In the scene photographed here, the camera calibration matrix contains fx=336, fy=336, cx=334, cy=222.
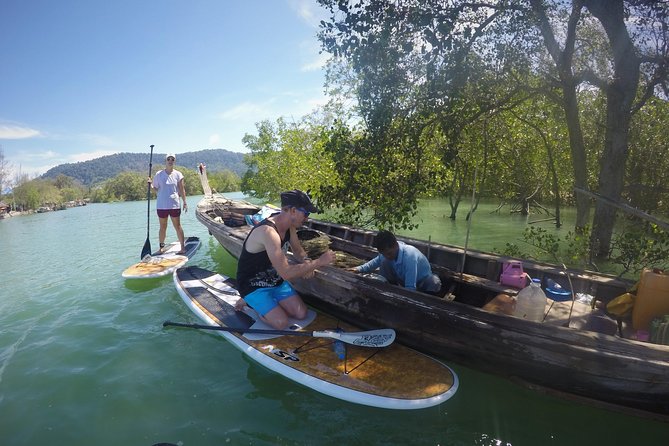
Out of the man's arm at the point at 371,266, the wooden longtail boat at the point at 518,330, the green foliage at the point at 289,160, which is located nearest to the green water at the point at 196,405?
the wooden longtail boat at the point at 518,330

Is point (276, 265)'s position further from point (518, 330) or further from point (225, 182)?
point (225, 182)

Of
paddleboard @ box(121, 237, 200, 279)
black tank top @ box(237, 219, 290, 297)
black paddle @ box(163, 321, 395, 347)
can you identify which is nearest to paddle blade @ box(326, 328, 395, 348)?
black paddle @ box(163, 321, 395, 347)

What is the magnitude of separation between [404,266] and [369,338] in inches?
41.2

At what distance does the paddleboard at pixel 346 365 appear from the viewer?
334 centimetres

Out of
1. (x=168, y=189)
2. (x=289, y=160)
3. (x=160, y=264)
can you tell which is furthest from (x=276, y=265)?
(x=289, y=160)

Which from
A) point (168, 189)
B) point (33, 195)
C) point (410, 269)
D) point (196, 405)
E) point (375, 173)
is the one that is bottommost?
point (33, 195)

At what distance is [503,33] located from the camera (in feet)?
23.5

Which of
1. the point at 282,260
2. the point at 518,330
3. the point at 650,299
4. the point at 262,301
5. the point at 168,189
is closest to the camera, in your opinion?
the point at 518,330

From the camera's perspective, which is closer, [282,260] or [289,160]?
[282,260]

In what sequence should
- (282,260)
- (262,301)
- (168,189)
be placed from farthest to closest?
(168,189), (262,301), (282,260)

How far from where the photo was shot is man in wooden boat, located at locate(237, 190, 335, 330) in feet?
13.2

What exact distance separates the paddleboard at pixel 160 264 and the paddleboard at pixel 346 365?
3.36m

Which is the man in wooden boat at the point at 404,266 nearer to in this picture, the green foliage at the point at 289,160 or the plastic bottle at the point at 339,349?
the plastic bottle at the point at 339,349

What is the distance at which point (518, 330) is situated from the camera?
3318 mm
